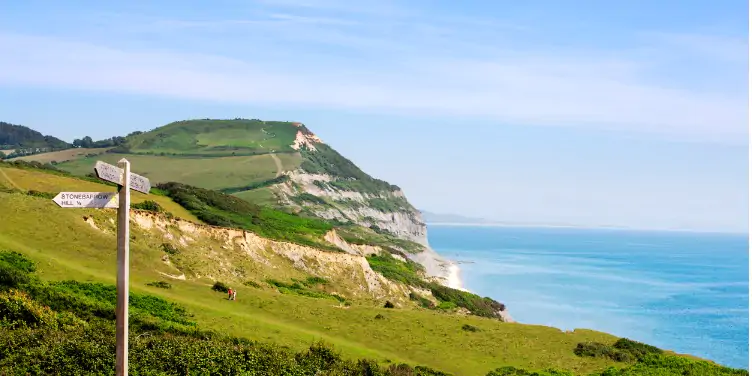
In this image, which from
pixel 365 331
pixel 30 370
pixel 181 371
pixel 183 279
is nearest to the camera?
pixel 30 370

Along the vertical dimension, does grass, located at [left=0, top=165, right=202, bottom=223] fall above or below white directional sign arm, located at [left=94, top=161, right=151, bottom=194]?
above

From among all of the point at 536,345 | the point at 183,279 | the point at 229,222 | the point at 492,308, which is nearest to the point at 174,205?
the point at 229,222

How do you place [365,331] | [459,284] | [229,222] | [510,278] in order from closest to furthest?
[365,331] < [229,222] < [459,284] < [510,278]

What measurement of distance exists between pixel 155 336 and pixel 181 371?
13.1 ft

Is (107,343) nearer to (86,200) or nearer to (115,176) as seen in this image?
(86,200)

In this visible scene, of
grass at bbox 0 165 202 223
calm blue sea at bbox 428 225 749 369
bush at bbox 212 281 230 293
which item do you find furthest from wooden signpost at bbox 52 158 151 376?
calm blue sea at bbox 428 225 749 369

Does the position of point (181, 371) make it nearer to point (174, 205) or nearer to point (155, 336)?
point (155, 336)

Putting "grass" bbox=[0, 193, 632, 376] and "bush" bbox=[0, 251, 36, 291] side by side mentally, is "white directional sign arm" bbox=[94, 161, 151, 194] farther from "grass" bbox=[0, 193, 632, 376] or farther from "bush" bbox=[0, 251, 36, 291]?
"grass" bbox=[0, 193, 632, 376]

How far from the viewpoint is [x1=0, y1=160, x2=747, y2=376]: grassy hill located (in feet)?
87.2

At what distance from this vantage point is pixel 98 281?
123 feet

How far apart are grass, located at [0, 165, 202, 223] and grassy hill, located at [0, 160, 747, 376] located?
48.4 feet

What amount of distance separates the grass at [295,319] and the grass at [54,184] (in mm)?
17538

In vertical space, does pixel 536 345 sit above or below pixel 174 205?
below

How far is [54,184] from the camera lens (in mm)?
68250
